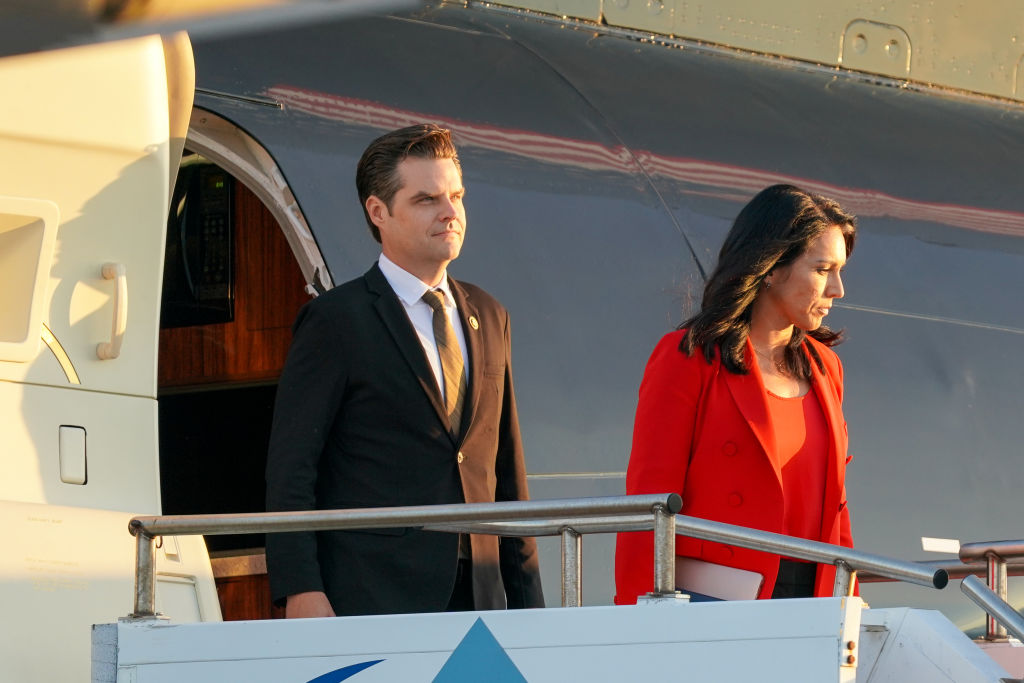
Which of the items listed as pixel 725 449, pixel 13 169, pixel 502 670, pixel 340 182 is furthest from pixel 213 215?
pixel 502 670

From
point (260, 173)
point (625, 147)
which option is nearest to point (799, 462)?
point (260, 173)

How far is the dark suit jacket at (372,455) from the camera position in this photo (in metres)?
3.36

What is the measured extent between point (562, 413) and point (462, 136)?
0.99 metres

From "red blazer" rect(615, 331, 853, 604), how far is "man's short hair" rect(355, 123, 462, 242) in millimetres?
678

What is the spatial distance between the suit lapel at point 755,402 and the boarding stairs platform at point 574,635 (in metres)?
0.65

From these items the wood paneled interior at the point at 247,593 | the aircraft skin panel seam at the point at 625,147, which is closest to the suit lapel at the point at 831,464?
the aircraft skin panel seam at the point at 625,147

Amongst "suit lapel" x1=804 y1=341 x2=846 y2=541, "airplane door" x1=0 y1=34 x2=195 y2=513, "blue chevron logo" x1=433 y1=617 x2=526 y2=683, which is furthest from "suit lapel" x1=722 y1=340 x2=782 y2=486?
"airplane door" x1=0 y1=34 x2=195 y2=513

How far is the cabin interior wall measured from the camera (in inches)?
228

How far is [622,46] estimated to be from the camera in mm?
5953

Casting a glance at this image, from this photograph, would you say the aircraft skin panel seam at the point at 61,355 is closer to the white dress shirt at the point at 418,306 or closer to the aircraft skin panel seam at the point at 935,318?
the white dress shirt at the point at 418,306

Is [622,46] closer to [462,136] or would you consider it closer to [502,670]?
[462,136]

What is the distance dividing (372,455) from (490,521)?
2.47 feet

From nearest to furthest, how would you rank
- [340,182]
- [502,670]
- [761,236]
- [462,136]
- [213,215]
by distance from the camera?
1. [502,670]
2. [761,236]
3. [340,182]
4. [462,136]
5. [213,215]

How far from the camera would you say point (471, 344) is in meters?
3.55
